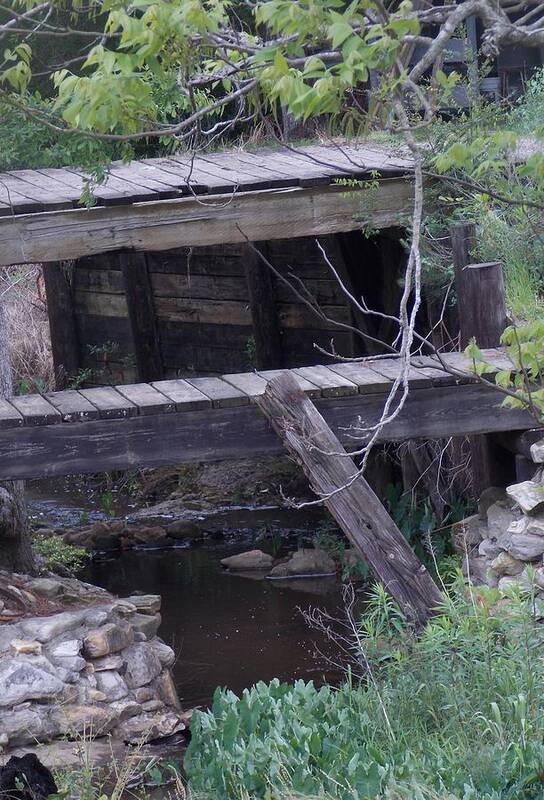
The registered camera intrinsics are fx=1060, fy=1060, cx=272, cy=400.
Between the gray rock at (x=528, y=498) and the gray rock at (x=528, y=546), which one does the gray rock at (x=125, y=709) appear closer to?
the gray rock at (x=528, y=546)

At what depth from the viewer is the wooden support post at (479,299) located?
5875 millimetres

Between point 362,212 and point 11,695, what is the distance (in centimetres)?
344

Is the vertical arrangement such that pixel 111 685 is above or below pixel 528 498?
A: below

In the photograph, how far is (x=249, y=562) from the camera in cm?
860

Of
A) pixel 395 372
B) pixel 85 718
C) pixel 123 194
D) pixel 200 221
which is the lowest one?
pixel 85 718

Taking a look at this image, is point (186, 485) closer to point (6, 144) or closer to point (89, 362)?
point (89, 362)

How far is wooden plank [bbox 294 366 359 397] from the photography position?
17.6 ft

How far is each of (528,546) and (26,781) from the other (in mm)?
2742

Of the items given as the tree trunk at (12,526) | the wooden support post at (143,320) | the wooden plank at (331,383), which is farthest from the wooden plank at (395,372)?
the wooden support post at (143,320)

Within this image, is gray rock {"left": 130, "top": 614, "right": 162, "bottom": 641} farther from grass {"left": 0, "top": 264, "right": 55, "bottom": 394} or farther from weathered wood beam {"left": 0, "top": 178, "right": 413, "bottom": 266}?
grass {"left": 0, "top": 264, "right": 55, "bottom": 394}

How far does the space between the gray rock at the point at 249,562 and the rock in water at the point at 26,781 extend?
13.9 feet

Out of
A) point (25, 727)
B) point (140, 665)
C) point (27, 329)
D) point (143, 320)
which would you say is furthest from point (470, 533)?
point (27, 329)

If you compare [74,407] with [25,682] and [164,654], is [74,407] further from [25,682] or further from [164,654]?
[164,654]

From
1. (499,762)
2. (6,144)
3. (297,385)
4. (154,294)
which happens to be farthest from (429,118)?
(154,294)
